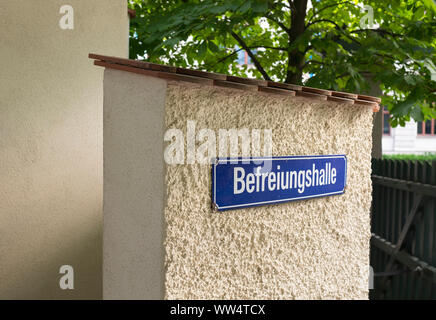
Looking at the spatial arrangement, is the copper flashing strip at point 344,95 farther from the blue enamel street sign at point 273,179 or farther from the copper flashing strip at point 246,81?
the copper flashing strip at point 246,81

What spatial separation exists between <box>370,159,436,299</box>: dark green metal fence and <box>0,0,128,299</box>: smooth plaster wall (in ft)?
10.3

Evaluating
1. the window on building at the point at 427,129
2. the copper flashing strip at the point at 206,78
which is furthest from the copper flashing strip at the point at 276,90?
the window on building at the point at 427,129

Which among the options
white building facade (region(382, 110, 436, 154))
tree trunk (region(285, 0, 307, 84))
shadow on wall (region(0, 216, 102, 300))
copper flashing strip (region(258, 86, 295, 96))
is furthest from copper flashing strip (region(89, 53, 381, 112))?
white building facade (region(382, 110, 436, 154))

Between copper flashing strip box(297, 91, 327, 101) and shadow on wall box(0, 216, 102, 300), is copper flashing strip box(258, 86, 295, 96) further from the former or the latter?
shadow on wall box(0, 216, 102, 300)

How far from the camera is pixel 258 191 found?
5.94ft

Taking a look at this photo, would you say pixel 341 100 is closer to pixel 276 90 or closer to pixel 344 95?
pixel 344 95

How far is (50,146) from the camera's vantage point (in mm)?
3121

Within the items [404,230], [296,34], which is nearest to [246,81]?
[404,230]

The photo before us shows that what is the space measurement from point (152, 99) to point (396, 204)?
4.28 metres

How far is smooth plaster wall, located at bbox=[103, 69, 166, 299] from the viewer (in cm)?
161

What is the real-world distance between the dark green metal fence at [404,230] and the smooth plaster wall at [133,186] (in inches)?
133

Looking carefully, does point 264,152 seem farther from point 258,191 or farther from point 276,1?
point 276,1

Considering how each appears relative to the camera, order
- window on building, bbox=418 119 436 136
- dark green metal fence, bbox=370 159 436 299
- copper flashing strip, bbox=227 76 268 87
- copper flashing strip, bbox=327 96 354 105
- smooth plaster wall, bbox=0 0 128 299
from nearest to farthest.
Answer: copper flashing strip, bbox=227 76 268 87 < copper flashing strip, bbox=327 96 354 105 < smooth plaster wall, bbox=0 0 128 299 < dark green metal fence, bbox=370 159 436 299 < window on building, bbox=418 119 436 136

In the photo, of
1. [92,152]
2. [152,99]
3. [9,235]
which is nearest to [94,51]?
[92,152]
